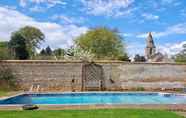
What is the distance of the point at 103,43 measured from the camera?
138 feet

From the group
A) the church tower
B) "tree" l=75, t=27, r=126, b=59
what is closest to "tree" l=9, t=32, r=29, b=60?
"tree" l=75, t=27, r=126, b=59

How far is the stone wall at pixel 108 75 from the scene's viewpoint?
2050cm

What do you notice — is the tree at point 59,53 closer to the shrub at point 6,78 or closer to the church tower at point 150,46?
the church tower at point 150,46

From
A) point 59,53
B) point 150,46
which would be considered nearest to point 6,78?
point 59,53

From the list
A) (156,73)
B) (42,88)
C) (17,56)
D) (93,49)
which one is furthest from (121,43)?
(42,88)

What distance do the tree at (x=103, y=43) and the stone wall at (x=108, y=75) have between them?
774 inches

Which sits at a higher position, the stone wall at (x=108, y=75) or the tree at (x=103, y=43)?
the tree at (x=103, y=43)

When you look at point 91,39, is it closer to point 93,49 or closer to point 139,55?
point 93,49

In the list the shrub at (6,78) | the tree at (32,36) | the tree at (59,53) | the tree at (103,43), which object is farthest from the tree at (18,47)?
the shrub at (6,78)

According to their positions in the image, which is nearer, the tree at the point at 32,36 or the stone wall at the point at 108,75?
the stone wall at the point at 108,75

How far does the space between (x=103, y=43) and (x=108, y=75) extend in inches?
824

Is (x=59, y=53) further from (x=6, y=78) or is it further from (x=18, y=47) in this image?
(x=6, y=78)

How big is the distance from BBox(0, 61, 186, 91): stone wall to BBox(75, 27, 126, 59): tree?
1967cm

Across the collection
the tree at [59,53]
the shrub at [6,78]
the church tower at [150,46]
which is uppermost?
the church tower at [150,46]
